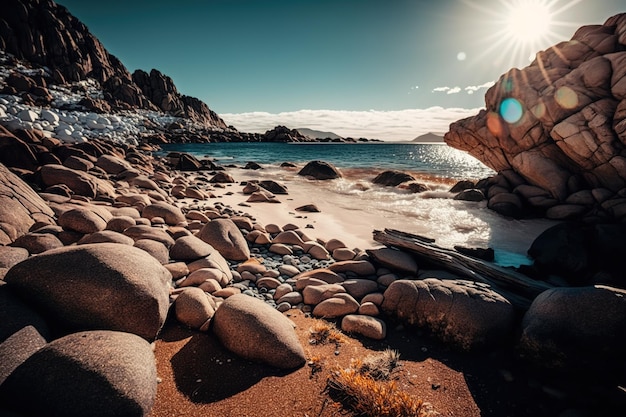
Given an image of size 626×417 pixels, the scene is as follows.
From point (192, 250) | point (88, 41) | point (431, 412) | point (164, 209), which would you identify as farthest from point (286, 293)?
point (88, 41)

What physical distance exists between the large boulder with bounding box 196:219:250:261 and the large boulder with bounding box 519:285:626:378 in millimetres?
5603

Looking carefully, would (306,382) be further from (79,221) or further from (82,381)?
(79,221)

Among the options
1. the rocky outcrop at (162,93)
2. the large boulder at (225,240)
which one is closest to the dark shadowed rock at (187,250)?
the large boulder at (225,240)

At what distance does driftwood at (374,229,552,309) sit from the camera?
5.33m

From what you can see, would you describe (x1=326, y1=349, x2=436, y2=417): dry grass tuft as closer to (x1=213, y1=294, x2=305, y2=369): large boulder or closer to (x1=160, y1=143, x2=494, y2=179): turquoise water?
(x1=213, y1=294, x2=305, y2=369): large boulder

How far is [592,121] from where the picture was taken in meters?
12.0

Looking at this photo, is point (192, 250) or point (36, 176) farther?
point (36, 176)

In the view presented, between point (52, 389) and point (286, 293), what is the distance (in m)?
3.61

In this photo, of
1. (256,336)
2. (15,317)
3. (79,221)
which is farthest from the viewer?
(79,221)

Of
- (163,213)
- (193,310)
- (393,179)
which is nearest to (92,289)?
(193,310)

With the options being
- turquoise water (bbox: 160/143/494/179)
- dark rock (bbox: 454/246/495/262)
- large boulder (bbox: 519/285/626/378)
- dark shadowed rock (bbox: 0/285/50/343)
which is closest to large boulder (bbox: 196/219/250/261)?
dark shadowed rock (bbox: 0/285/50/343)

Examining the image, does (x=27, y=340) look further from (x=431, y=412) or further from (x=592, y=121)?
(x=592, y=121)

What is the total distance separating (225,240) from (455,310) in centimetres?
512

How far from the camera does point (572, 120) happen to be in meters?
12.7
